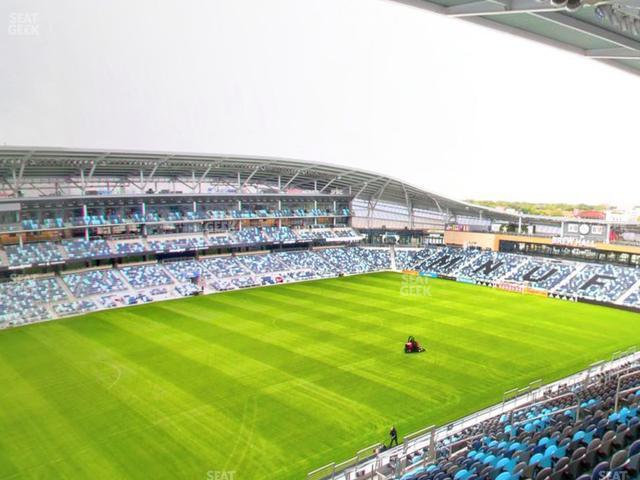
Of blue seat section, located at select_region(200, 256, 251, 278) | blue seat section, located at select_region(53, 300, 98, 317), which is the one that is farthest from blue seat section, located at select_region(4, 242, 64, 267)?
blue seat section, located at select_region(200, 256, 251, 278)

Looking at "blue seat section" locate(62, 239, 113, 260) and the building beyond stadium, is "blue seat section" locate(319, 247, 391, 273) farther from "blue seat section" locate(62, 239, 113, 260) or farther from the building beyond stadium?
"blue seat section" locate(62, 239, 113, 260)

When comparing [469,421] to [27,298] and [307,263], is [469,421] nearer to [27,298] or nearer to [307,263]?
[27,298]

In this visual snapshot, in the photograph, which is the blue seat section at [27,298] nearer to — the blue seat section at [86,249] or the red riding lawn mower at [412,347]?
the blue seat section at [86,249]

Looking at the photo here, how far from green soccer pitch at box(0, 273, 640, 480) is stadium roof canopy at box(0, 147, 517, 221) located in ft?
41.7

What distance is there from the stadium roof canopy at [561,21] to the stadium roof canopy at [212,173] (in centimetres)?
3480

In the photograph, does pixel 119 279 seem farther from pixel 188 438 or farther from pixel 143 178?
pixel 188 438

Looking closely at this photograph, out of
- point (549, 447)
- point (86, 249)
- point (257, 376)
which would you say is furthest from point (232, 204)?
point (549, 447)

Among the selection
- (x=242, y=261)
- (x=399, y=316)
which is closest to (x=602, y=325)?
(x=399, y=316)

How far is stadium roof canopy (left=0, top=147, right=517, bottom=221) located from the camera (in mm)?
38656

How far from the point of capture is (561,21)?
8523 mm

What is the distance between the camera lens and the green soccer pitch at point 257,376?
1666 centimetres

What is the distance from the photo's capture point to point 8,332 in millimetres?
31797

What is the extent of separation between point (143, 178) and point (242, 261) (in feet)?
41.4

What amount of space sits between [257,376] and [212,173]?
106ft
